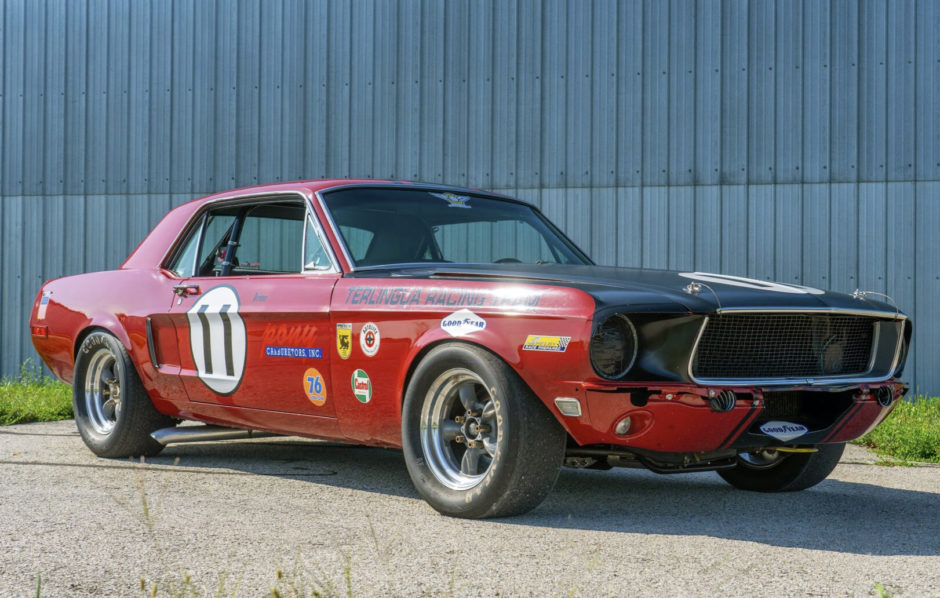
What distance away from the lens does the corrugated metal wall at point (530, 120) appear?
9352 millimetres

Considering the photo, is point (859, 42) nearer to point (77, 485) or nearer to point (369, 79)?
point (369, 79)

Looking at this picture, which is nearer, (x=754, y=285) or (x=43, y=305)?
(x=754, y=285)

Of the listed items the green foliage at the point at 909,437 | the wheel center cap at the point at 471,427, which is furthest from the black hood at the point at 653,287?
the green foliage at the point at 909,437

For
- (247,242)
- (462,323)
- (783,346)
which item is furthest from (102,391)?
(783,346)

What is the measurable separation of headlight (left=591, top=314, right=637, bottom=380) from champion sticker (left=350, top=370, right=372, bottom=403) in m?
1.17

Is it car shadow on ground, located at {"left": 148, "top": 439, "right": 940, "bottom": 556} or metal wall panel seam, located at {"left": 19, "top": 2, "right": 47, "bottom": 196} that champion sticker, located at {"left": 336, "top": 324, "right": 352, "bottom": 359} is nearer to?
car shadow on ground, located at {"left": 148, "top": 439, "right": 940, "bottom": 556}

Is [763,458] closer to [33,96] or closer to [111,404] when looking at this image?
[111,404]

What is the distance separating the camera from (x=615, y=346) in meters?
3.89

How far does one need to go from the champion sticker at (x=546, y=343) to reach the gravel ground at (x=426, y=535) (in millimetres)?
698

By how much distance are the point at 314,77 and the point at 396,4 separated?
114cm

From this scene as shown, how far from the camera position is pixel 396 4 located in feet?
34.4

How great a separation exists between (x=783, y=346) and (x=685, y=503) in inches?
38.8

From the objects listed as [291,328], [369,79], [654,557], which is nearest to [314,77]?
[369,79]

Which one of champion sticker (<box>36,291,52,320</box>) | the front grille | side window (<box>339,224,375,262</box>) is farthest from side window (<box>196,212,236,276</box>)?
the front grille
